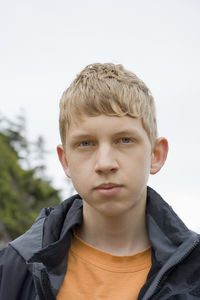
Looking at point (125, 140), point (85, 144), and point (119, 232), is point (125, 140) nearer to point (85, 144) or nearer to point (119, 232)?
point (85, 144)

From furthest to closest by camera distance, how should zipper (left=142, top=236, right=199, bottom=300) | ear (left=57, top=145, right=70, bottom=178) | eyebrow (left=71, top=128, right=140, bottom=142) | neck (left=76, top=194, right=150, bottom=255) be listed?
ear (left=57, top=145, right=70, bottom=178) → neck (left=76, top=194, right=150, bottom=255) → eyebrow (left=71, top=128, right=140, bottom=142) → zipper (left=142, top=236, right=199, bottom=300)

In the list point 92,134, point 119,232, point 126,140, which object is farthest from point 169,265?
point 92,134

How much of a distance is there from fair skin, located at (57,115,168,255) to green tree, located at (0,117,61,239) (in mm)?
23011

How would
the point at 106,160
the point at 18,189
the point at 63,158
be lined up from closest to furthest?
the point at 106,160
the point at 63,158
the point at 18,189

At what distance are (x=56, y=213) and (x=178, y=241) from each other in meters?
0.85

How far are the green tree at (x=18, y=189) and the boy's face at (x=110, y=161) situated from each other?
76.1 ft

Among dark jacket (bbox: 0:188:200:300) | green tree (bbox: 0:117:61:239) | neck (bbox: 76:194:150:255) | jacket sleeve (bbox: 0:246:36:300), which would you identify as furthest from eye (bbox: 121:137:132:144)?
green tree (bbox: 0:117:61:239)

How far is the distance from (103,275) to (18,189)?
27679mm

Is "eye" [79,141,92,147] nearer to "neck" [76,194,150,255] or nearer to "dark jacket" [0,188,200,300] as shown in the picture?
"neck" [76,194,150,255]

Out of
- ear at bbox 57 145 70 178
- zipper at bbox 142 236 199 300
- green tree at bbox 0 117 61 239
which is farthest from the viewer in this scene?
green tree at bbox 0 117 61 239

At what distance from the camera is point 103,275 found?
10.1ft

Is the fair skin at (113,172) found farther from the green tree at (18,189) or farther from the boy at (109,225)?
the green tree at (18,189)

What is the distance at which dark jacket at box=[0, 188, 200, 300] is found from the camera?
291 cm

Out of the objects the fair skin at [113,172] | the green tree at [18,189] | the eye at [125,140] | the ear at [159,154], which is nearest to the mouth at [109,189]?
the fair skin at [113,172]
